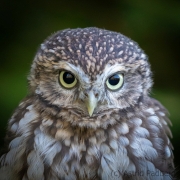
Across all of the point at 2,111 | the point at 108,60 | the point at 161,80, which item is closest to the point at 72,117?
the point at 108,60

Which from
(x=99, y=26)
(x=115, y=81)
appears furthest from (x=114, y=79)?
(x=99, y=26)

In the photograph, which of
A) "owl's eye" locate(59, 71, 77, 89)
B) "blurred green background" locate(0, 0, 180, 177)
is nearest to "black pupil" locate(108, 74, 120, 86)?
"owl's eye" locate(59, 71, 77, 89)

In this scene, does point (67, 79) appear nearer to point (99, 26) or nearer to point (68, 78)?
point (68, 78)

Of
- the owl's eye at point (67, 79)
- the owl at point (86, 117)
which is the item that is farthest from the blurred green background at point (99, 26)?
the owl's eye at point (67, 79)

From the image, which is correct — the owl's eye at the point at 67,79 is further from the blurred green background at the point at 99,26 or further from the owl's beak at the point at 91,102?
the blurred green background at the point at 99,26

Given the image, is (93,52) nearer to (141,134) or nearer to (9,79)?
(141,134)

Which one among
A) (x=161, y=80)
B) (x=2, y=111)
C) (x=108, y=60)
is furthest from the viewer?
(x=161, y=80)

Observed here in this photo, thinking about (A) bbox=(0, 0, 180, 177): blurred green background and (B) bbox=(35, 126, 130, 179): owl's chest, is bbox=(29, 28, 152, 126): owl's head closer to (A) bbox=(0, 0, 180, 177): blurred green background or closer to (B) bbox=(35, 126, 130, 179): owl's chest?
(B) bbox=(35, 126, 130, 179): owl's chest

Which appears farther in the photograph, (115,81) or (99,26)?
(99,26)
